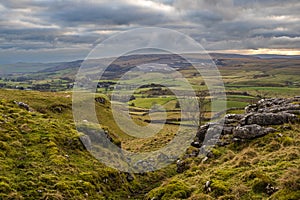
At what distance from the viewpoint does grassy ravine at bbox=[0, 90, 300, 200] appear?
2083 centimetres

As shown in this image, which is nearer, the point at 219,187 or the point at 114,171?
the point at 219,187

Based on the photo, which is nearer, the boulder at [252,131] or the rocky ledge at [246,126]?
the boulder at [252,131]

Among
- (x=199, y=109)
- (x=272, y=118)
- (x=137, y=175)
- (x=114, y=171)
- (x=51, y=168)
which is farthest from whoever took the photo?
(x=199, y=109)

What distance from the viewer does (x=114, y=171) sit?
30875 mm

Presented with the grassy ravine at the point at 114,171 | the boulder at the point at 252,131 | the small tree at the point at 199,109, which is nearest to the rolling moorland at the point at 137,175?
the grassy ravine at the point at 114,171

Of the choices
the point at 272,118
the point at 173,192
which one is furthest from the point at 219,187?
the point at 272,118

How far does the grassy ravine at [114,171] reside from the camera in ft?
68.3

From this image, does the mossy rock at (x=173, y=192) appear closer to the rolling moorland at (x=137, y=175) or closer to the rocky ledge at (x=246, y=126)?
the rolling moorland at (x=137, y=175)

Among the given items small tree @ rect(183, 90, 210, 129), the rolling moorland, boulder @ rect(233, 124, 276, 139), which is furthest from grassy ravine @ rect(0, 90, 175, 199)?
small tree @ rect(183, 90, 210, 129)

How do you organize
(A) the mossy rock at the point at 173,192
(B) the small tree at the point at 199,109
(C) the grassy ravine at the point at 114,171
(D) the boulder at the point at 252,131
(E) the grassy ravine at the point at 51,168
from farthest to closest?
(B) the small tree at the point at 199,109 < (D) the boulder at the point at 252,131 < (A) the mossy rock at the point at 173,192 < (E) the grassy ravine at the point at 51,168 < (C) the grassy ravine at the point at 114,171

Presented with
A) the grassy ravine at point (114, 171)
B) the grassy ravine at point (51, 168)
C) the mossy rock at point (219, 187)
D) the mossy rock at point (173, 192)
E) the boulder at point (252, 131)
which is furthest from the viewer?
the boulder at point (252, 131)

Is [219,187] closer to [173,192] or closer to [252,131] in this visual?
[173,192]

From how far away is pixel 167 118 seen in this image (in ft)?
386

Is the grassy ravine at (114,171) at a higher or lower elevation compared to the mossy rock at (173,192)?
higher
